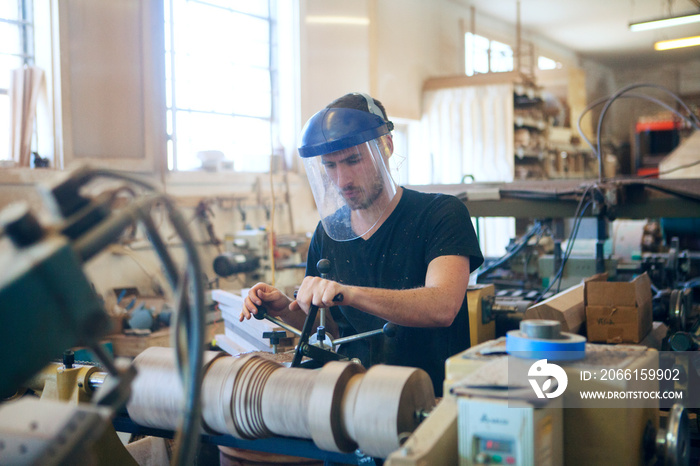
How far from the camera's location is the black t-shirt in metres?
1.56

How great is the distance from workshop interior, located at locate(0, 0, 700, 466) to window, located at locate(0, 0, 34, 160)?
10 millimetres

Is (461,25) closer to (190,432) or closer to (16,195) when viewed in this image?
(16,195)

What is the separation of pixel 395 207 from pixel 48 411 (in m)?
1.14

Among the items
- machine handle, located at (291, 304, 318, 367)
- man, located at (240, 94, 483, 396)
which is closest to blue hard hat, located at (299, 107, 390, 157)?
man, located at (240, 94, 483, 396)

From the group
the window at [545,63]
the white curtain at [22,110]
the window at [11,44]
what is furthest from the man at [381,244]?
the window at [545,63]

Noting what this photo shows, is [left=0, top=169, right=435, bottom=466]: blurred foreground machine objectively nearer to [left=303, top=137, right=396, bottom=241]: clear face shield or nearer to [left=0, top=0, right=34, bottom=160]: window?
[left=303, top=137, right=396, bottom=241]: clear face shield

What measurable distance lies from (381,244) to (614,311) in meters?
0.80

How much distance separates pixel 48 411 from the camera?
2.26 feet

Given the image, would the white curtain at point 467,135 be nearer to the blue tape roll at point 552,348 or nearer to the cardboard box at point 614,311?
the cardboard box at point 614,311

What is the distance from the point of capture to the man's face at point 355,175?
1626 mm

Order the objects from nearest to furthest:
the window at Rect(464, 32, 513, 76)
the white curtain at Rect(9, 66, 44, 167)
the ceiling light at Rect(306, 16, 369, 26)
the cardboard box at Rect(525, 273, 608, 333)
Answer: the cardboard box at Rect(525, 273, 608, 333) < the white curtain at Rect(9, 66, 44, 167) < the ceiling light at Rect(306, 16, 369, 26) < the window at Rect(464, 32, 513, 76)

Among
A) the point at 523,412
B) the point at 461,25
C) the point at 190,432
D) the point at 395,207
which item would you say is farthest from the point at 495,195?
the point at 461,25

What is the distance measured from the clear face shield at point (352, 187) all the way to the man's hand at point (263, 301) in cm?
28

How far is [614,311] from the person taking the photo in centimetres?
194
